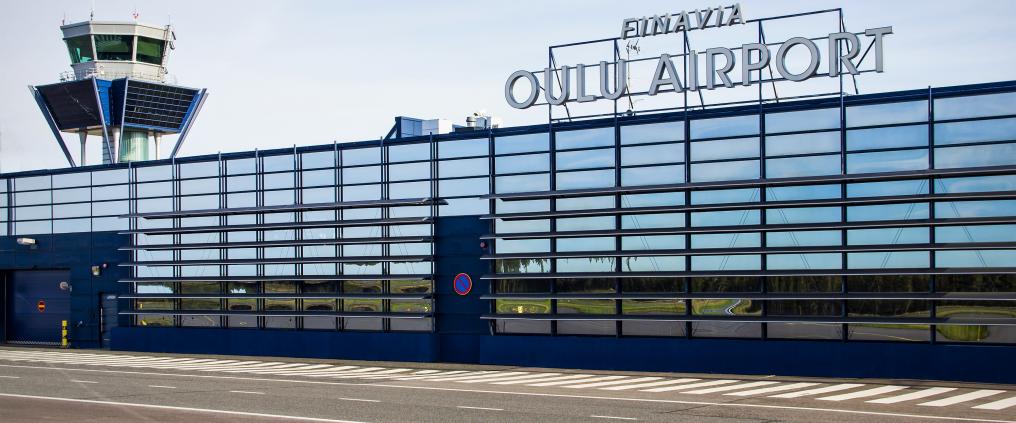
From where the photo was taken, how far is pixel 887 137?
106ft

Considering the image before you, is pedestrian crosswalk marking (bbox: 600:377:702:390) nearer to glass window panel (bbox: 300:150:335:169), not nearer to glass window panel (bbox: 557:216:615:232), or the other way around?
glass window panel (bbox: 557:216:615:232)

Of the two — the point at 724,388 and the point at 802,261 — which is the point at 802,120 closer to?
the point at 802,261

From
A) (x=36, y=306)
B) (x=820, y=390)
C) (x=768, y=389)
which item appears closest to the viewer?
(x=820, y=390)

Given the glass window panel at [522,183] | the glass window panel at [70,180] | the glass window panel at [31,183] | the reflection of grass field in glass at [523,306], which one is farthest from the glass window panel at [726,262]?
the glass window panel at [31,183]

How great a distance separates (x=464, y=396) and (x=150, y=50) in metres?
51.1

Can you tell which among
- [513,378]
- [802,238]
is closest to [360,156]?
[513,378]

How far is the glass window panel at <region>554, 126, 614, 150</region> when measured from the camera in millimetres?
37688

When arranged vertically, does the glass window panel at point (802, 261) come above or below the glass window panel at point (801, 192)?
below

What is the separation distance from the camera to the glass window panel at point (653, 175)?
36.2 metres

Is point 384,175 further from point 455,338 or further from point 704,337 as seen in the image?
point 704,337

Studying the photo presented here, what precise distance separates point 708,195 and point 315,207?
16618 mm

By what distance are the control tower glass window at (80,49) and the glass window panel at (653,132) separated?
4513 cm

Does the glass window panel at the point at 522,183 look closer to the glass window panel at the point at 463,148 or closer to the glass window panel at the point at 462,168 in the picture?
the glass window panel at the point at 462,168

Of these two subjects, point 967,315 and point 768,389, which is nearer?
point 768,389
